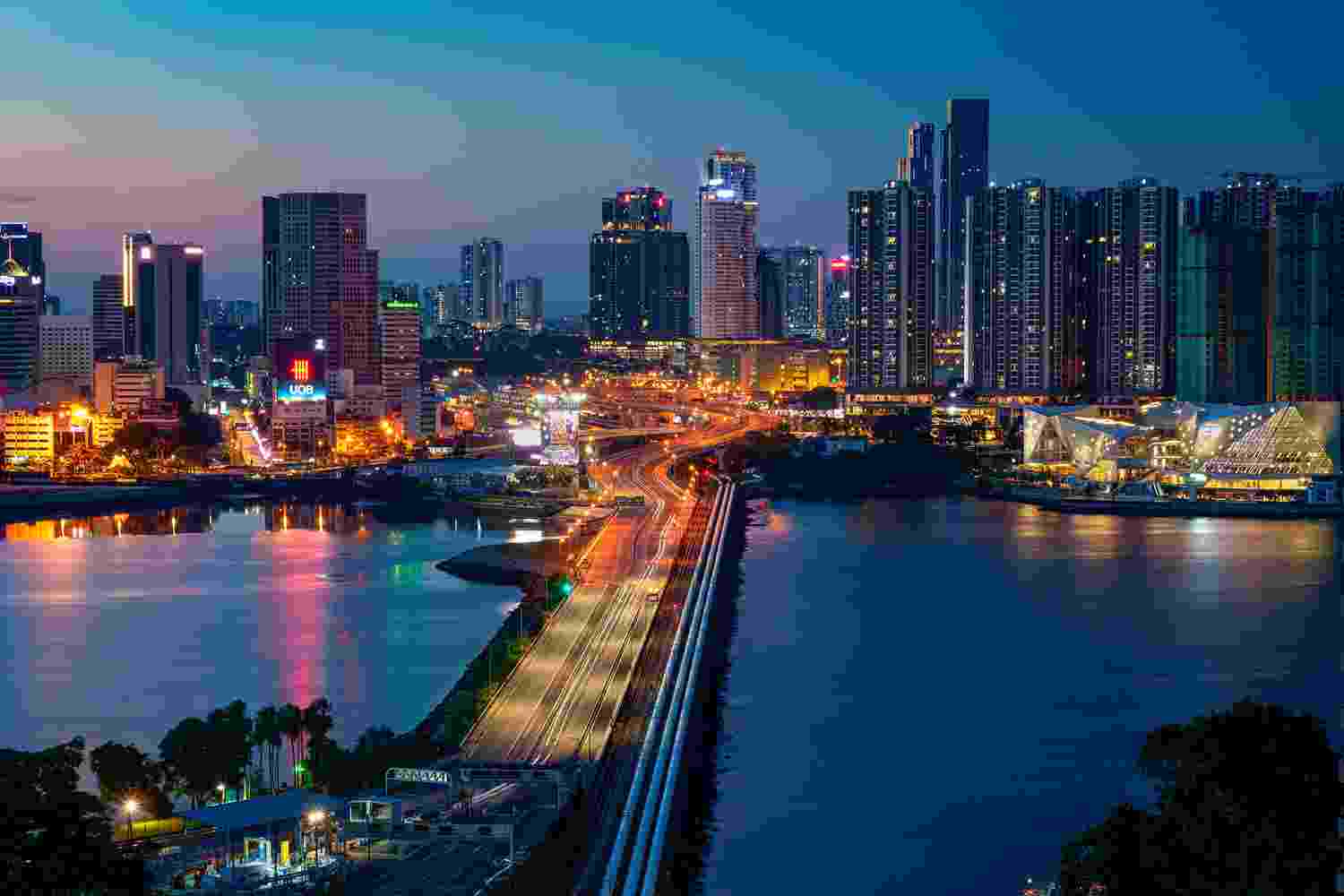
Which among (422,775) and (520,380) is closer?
(422,775)

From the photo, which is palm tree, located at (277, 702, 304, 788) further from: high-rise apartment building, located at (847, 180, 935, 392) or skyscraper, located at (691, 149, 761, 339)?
skyscraper, located at (691, 149, 761, 339)

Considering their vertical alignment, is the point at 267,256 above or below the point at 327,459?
above

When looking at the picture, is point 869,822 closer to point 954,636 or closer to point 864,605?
point 954,636

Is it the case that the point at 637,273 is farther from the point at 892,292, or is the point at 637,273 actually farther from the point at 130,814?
the point at 130,814

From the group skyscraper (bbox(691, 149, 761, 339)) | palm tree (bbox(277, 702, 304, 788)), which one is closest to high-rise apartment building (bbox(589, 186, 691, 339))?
skyscraper (bbox(691, 149, 761, 339))

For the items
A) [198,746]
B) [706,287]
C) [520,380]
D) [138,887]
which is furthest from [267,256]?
[138,887]

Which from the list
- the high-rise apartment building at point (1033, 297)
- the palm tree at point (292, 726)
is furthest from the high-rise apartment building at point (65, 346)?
the palm tree at point (292, 726)
